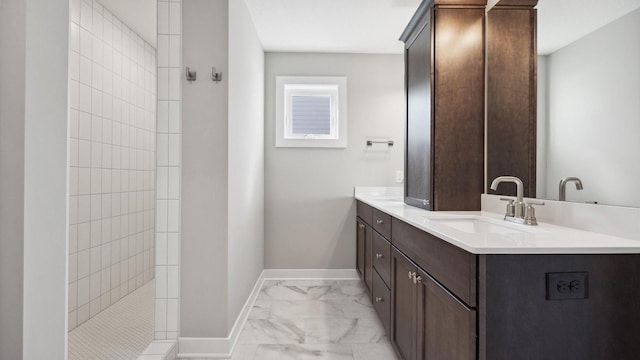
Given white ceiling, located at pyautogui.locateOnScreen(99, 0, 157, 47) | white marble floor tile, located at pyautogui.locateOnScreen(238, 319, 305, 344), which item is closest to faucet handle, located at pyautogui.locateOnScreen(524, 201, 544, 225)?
white marble floor tile, located at pyautogui.locateOnScreen(238, 319, 305, 344)

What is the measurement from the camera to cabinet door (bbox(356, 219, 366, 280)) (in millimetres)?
2885

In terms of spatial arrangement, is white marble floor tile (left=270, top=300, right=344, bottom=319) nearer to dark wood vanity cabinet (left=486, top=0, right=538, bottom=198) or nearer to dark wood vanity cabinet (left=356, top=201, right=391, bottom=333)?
dark wood vanity cabinet (left=356, top=201, right=391, bottom=333)

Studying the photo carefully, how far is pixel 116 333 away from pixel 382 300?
67.8 inches

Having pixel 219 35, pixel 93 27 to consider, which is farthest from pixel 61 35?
pixel 93 27

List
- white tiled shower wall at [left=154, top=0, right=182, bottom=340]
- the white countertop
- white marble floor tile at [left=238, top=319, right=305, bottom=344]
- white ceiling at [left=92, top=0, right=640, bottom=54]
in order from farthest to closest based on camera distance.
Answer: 1. white ceiling at [left=92, top=0, right=640, bottom=54]
2. white marble floor tile at [left=238, top=319, right=305, bottom=344]
3. white tiled shower wall at [left=154, top=0, right=182, bottom=340]
4. the white countertop

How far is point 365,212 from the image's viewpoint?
109 inches

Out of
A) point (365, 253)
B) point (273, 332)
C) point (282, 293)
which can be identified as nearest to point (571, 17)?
point (365, 253)

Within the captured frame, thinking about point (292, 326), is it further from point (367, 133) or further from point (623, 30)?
point (623, 30)

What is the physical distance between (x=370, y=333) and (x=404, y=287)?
0.75m

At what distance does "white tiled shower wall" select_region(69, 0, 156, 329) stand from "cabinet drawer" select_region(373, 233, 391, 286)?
76.2 inches

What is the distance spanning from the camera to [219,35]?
1855 millimetres

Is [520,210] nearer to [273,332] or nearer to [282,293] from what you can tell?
[273,332]

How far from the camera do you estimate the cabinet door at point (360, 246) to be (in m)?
2.88

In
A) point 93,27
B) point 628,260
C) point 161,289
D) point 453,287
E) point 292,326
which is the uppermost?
point 93,27
